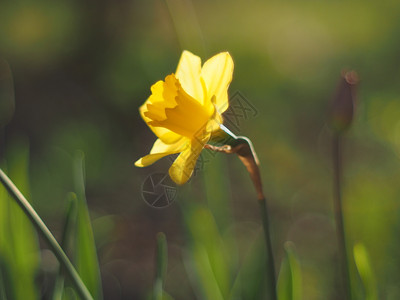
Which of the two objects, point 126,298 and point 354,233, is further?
point 126,298

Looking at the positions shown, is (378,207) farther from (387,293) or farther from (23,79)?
(23,79)

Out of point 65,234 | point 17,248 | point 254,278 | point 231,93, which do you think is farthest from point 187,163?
point 231,93

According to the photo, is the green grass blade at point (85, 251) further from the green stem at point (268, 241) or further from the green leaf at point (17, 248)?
the green stem at point (268, 241)

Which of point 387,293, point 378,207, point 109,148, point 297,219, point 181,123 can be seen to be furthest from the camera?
point 109,148

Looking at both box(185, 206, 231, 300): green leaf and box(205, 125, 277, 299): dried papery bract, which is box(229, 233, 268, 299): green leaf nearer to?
box(185, 206, 231, 300): green leaf

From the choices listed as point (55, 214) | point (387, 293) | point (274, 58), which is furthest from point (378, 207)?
point (274, 58)

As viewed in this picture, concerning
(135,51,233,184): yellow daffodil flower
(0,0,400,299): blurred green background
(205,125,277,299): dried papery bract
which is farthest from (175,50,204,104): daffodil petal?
(0,0,400,299): blurred green background

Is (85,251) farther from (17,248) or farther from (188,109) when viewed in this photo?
(188,109)
